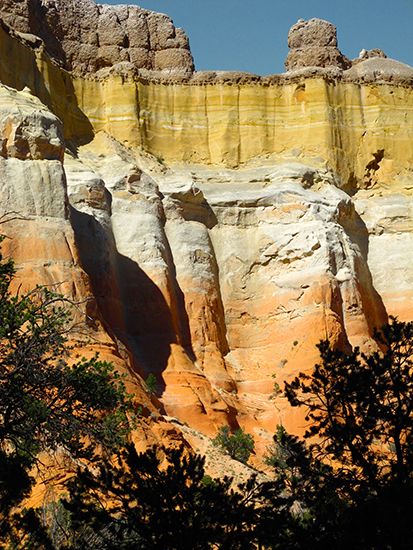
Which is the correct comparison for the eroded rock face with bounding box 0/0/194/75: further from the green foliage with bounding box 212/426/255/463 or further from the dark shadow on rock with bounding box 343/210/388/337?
the green foliage with bounding box 212/426/255/463

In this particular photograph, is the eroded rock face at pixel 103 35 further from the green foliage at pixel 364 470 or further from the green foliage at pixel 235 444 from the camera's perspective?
the green foliage at pixel 364 470

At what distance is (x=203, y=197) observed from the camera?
38.8 m

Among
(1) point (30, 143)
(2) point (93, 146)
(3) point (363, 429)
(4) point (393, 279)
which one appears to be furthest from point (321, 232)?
(3) point (363, 429)

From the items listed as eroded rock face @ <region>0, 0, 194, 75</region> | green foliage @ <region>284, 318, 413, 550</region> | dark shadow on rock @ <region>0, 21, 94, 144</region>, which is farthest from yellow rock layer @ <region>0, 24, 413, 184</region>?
green foliage @ <region>284, 318, 413, 550</region>

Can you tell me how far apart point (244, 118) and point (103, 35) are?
9682 mm

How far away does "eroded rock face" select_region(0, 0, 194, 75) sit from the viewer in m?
42.6

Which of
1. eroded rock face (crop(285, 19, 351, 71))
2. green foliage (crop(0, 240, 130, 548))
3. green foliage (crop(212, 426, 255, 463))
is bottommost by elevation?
green foliage (crop(212, 426, 255, 463))

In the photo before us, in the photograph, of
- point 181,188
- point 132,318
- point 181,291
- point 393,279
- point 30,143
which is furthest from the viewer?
point 393,279

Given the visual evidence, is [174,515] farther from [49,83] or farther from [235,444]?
[49,83]

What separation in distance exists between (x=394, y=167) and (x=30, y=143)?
23633 millimetres

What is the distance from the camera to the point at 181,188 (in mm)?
37938

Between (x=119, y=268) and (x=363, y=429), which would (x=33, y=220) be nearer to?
(x=119, y=268)

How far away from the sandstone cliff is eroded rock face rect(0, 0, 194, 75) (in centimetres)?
11

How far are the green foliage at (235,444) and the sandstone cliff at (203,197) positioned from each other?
158 centimetres
